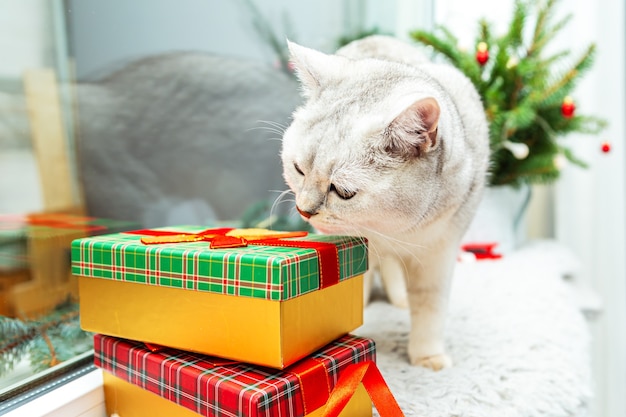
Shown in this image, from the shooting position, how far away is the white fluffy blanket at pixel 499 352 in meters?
0.70

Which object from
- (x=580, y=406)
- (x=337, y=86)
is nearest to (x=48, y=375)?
(x=337, y=86)

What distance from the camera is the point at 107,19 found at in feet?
3.12

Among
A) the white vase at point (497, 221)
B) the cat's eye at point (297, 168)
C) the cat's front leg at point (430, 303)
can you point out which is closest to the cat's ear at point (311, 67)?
the cat's eye at point (297, 168)

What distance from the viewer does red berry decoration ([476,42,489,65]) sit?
1.30 meters

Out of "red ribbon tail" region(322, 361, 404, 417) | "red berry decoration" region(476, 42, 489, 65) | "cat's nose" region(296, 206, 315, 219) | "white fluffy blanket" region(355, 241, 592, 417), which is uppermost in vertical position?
"red berry decoration" region(476, 42, 489, 65)

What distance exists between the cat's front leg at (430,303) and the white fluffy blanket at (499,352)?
24mm

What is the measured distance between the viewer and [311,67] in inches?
27.4

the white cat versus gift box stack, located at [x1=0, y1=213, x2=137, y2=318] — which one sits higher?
the white cat

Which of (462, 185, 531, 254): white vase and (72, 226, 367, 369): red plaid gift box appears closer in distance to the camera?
(72, 226, 367, 369): red plaid gift box

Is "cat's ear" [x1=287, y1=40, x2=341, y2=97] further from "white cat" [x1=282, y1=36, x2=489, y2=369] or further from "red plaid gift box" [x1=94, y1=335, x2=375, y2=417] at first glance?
"red plaid gift box" [x1=94, y1=335, x2=375, y2=417]

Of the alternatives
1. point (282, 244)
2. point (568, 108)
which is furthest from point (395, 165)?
point (568, 108)

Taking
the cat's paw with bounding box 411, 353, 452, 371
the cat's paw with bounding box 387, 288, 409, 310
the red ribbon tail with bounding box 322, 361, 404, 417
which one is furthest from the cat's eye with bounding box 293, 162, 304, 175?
the cat's paw with bounding box 387, 288, 409, 310

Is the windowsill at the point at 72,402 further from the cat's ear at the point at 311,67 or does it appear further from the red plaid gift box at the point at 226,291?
the cat's ear at the point at 311,67

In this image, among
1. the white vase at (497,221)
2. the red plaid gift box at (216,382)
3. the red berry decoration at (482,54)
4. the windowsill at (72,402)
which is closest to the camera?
the red plaid gift box at (216,382)
